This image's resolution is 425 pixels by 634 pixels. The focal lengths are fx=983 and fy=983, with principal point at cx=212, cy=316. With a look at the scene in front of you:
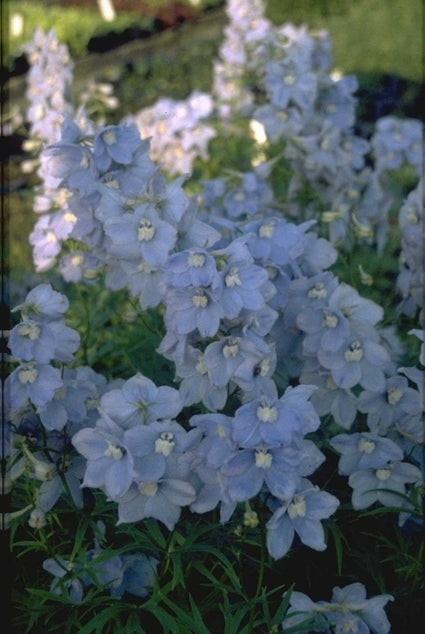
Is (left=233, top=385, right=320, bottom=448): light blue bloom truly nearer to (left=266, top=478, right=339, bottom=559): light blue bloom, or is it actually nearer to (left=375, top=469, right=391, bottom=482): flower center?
→ (left=266, top=478, right=339, bottom=559): light blue bloom

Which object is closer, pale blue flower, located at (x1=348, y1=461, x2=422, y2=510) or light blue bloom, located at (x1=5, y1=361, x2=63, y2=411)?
light blue bloom, located at (x1=5, y1=361, x2=63, y2=411)

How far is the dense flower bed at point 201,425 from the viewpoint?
1.61 meters

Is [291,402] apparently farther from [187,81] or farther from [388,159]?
[187,81]

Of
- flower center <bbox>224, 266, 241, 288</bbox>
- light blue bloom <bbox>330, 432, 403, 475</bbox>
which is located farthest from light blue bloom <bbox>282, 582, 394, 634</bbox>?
flower center <bbox>224, 266, 241, 288</bbox>

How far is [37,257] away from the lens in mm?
2551

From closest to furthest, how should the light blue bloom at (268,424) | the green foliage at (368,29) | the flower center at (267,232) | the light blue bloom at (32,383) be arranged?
the light blue bloom at (268,424), the light blue bloom at (32,383), the flower center at (267,232), the green foliage at (368,29)

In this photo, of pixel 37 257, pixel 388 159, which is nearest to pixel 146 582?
pixel 37 257

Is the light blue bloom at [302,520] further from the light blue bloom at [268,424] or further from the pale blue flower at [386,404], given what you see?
the pale blue flower at [386,404]

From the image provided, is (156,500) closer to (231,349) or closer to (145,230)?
(231,349)

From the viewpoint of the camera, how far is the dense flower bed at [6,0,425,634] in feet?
5.27

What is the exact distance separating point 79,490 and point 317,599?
54 centimetres

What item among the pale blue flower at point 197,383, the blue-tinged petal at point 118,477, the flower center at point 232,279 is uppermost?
the flower center at point 232,279

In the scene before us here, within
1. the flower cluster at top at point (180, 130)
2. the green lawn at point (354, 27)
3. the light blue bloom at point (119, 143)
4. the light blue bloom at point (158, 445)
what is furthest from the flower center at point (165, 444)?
the green lawn at point (354, 27)

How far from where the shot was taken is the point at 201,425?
1564mm
